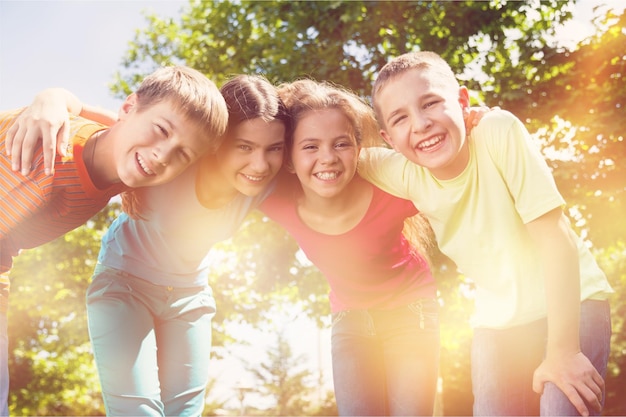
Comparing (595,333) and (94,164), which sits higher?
(94,164)

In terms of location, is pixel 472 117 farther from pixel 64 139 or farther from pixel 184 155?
pixel 64 139

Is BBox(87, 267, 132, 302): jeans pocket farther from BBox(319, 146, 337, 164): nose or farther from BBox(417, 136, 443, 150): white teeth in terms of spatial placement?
BBox(417, 136, 443, 150): white teeth

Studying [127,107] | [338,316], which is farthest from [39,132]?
[338,316]

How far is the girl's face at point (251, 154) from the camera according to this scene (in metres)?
2.71

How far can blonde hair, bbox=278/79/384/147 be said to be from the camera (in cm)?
292

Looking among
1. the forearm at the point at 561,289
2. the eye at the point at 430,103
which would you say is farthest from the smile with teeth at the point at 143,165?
the forearm at the point at 561,289

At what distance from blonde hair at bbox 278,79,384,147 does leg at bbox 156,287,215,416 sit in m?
1.00

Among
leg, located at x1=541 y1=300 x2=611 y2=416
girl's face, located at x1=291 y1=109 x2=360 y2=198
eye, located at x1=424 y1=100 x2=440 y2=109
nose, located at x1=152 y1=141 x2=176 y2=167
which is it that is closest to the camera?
leg, located at x1=541 y1=300 x2=611 y2=416

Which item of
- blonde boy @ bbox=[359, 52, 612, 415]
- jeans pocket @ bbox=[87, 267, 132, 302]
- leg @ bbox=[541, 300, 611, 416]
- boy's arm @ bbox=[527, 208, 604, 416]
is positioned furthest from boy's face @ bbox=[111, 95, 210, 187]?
leg @ bbox=[541, 300, 611, 416]

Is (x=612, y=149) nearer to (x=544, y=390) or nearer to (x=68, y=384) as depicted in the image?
(x=544, y=390)

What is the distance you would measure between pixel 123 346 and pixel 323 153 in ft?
4.25

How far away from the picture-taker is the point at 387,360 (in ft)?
9.80

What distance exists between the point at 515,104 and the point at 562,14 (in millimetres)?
1886

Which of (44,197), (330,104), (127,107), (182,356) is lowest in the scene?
(182,356)
